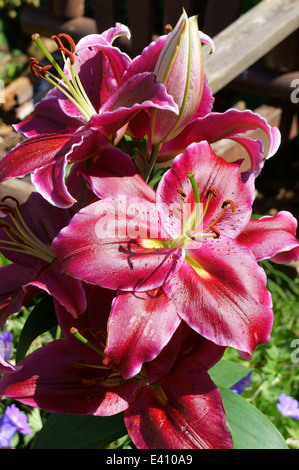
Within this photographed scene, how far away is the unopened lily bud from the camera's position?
0.63 meters

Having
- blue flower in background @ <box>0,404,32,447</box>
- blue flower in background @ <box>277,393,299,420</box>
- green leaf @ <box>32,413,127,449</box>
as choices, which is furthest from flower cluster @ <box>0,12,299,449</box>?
blue flower in background @ <box>277,393,299,420</box>

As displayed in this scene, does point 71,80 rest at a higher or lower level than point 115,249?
higher

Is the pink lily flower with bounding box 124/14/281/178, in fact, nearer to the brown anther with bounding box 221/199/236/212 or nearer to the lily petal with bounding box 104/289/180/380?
the brown anther with bounding box 221/199/236/212

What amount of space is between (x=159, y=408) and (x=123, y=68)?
0.42m

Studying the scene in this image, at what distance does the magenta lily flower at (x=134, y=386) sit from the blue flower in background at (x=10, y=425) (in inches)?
Result: 20.7

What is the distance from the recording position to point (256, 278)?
2.10 feet

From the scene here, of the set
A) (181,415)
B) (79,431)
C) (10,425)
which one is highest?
(181,415)

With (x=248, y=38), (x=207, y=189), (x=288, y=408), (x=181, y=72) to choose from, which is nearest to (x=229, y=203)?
(x=207, y=189)

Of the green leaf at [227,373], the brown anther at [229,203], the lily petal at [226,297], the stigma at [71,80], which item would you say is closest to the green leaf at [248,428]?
the green leaf at [227,373]

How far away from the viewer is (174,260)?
2.16ft

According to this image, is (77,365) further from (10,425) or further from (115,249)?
(10,425)

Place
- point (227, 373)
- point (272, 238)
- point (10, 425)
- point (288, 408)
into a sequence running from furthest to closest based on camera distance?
1. point (288, 408)
2. point (10, 425)
3. point (227, 373)
4. point (272, 238)

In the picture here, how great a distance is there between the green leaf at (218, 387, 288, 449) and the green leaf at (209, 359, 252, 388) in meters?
0.13

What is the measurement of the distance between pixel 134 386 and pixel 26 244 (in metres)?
0.22
